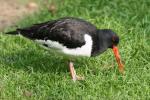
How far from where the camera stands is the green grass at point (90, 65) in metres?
6.94

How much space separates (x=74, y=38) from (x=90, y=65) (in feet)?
2.93

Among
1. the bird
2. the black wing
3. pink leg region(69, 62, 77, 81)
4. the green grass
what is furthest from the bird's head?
pink leg region(69, 62, 77, 81)

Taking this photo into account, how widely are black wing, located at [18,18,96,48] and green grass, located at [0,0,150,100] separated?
338 millimetres

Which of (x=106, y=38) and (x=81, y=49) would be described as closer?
(x=81, y=49)

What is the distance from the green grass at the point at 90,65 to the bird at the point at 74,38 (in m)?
0.26

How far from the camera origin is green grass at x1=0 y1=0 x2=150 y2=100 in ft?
22.8

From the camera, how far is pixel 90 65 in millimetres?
7832

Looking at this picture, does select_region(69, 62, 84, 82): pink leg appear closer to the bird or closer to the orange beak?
the bird

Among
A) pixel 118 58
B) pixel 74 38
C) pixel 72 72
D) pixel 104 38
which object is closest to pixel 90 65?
pixel 72 72

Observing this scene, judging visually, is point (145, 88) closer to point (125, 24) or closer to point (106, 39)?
point (106, 39)

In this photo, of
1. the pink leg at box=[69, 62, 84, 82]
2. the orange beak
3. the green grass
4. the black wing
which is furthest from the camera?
the orange beak

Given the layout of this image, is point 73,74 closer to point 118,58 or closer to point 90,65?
point 90,65

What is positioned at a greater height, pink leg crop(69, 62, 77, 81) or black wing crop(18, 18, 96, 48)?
black wing crop(18, 18, 96, 48)

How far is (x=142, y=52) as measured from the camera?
320 inches
